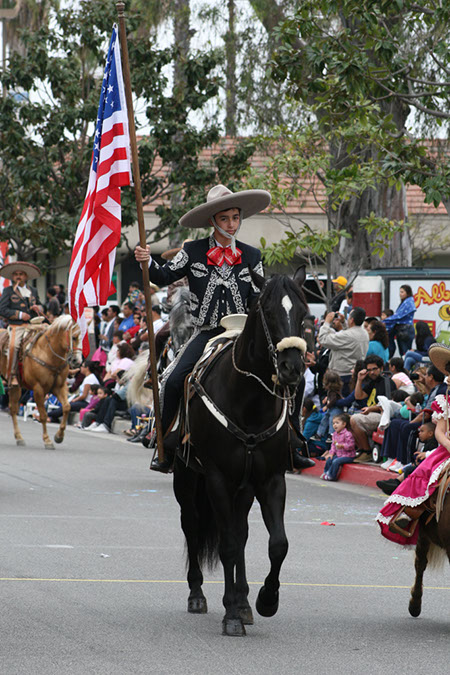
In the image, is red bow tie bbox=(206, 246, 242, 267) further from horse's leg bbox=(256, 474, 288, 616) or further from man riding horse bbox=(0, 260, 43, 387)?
man riding horse bbox=(0, 260, 43, 387)

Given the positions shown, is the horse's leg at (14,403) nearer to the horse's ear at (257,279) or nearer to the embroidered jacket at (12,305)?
the embroidered jacket at (12,305)

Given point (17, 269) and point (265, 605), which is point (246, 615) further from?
point (17, 269)

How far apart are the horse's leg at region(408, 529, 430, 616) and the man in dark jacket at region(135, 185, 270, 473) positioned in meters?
1.87

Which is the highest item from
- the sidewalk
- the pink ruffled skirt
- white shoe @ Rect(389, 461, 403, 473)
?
the pink ruffled skirt

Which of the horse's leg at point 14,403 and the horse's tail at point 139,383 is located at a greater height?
the horse's tail at point 139,383

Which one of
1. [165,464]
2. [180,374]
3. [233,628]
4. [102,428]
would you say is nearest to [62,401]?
[102,428]

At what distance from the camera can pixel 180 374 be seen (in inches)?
319

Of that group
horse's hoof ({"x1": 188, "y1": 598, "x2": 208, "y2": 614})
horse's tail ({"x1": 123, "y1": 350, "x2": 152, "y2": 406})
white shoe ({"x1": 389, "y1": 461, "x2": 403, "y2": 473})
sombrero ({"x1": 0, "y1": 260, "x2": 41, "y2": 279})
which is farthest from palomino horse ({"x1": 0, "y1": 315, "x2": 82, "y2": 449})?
horse's hoof ({"x1": 188, "y1": 598, "x2": 208, "y2": 614})

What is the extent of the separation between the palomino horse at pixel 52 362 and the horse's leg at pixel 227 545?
11.4 metres

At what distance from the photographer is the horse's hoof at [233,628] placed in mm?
7012

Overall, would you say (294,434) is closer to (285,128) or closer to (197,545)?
(197,545)

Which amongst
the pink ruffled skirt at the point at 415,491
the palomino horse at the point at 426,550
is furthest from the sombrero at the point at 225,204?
the palomino horse at the point at 426,550

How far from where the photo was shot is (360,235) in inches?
1073

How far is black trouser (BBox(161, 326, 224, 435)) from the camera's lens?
320 inches
